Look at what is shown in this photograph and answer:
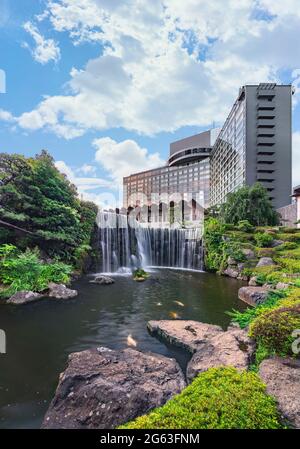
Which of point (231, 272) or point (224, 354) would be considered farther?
point (231, 272)

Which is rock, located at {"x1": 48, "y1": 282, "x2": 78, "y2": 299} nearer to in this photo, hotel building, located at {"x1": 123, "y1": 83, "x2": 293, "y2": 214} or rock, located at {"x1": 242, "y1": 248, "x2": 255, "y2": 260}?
rock, located at {"x1": 242, "y1": 248, "x2": 255, "y2": 260}

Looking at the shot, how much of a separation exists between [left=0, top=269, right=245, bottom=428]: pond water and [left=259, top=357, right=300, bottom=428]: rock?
6.98 feet

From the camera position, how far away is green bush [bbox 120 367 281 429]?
2150mm

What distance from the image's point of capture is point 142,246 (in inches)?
870

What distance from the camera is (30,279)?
34.1ft

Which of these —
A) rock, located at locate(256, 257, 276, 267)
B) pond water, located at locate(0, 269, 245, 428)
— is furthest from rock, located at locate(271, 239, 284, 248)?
pond water, located at locate(0, 269, 245, 428)

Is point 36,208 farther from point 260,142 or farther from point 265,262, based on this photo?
point 260,142

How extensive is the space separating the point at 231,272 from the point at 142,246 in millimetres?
8946

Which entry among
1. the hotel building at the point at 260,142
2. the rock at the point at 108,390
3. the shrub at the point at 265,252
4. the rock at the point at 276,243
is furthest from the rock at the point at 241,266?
the hotel building at the point at 260,142

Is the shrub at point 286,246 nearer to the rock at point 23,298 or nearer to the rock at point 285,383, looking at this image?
the rock at point 285,383

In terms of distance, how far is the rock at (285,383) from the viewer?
242 centimetres

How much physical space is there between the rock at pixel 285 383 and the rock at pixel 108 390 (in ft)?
4.51

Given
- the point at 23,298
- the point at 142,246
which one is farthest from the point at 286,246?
Answer: the point at 23,298
